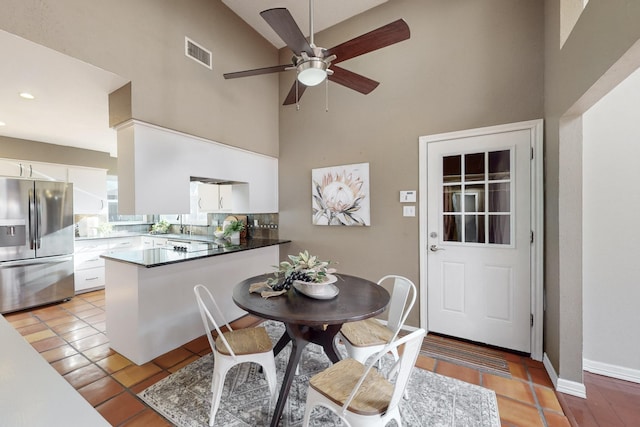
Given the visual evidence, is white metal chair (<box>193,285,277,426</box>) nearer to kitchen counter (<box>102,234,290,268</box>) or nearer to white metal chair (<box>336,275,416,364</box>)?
white metal chair (<box>336,275,416,364</box>)

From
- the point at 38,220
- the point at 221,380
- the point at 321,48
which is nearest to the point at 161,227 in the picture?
the point at 38,220

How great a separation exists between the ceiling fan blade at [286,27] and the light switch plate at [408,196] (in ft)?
5.63

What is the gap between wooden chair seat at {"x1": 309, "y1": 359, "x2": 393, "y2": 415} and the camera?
1257 mm

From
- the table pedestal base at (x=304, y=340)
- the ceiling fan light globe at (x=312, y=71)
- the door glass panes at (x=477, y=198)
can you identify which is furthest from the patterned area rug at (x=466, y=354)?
the ceiling fan light globe at (x=312, y=71)

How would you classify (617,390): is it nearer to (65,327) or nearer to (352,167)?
(352,167)

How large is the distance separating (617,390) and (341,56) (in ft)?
10.4

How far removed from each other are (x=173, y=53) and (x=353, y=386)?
3204 millimetres

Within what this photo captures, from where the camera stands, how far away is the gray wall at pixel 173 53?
189cm

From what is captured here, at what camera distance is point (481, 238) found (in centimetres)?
260

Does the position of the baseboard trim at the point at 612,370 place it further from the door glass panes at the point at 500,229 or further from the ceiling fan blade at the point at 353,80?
the ceiling fan blade at the point at 353,80

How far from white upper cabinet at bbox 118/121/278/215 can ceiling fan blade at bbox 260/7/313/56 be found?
5.19 feet

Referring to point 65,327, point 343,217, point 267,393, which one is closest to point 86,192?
point 65,327

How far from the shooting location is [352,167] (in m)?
3.20

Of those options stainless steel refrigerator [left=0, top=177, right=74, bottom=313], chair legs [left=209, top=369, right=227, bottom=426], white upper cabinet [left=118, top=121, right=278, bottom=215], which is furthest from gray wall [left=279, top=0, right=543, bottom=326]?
stainless steel refrigerator [left=0, top=177, right=74, bottom=313]
